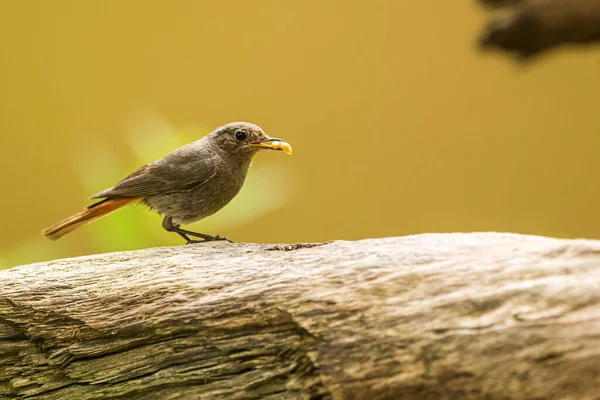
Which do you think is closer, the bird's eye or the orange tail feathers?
the bird's eye

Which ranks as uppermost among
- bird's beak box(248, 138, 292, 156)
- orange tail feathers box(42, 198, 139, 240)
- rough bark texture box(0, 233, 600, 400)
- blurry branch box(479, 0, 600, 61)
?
bird's beak box(248, 138, 292, 156)

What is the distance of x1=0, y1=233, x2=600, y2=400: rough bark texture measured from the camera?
2283 millimetres

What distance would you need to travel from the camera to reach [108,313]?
3057 millimetres

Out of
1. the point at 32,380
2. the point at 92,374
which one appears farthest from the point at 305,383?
the point at 32,380

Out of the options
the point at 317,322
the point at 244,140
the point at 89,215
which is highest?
the point at 244,140

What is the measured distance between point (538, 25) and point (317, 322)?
57.0 inches

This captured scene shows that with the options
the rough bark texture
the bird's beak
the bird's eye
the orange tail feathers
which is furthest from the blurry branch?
the orange tail feathers

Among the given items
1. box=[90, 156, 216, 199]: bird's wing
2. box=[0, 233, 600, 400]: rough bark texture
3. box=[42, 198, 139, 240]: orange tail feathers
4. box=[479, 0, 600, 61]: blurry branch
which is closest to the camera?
box=[479, 0, 600, 61]: blurry branch

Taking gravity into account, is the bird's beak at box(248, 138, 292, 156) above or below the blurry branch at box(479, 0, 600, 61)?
above

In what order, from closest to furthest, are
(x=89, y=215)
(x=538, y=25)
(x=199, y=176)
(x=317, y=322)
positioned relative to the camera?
(x=538, y=25), (x=317, y=322), (x=199, y=176), (x=89, y=215)

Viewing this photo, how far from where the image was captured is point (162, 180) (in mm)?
3801

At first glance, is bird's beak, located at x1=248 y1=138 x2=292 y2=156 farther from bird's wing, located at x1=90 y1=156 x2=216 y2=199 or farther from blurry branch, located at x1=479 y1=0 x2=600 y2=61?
blurry branch, located at x1=479 y1=0 x2=600 y2=61

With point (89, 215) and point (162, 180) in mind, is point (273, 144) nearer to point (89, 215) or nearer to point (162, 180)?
point (162, 180)

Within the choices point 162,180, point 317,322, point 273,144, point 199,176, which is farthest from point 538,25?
point 162,180
